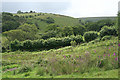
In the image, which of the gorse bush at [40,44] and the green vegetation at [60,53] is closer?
the green vegetation at [60,53]

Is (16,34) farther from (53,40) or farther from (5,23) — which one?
(5,23)

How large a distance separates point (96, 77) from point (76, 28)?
63.0m

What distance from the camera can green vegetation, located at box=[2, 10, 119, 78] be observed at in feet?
22.4

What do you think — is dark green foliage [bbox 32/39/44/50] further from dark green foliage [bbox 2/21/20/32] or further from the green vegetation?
dark green foliage [bbox 2/21/20/32]

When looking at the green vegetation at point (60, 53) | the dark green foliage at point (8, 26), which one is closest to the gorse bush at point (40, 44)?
the green vegetation at point (60, 53)

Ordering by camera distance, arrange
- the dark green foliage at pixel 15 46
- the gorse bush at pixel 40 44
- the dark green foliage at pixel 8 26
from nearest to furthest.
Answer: the gorse bush at pixel 40 44 → the dark green foliage at pixel 15 46 → the dark green foliage at pixel 8 26

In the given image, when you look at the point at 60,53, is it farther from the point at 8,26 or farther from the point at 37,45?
the point at 8,26

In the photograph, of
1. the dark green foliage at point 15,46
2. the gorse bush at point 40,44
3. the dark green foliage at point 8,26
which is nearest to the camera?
the gorse bush at point 40,44

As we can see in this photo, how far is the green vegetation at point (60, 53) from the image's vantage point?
269 inches

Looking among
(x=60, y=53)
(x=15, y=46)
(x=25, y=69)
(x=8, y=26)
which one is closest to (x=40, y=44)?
(x=15, y=46)

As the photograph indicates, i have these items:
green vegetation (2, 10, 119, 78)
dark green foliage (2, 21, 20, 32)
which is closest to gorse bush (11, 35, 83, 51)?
green vegetation (2, 10, 119, 78)

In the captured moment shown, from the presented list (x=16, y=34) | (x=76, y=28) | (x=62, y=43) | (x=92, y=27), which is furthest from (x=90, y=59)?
(x=92, y=27)

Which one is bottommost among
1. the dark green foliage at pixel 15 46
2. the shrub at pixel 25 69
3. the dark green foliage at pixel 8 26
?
the shrub at pixel 25 69

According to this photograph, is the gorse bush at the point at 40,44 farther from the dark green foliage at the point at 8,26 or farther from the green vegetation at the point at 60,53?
the dark green foliage at the point at 8,26
